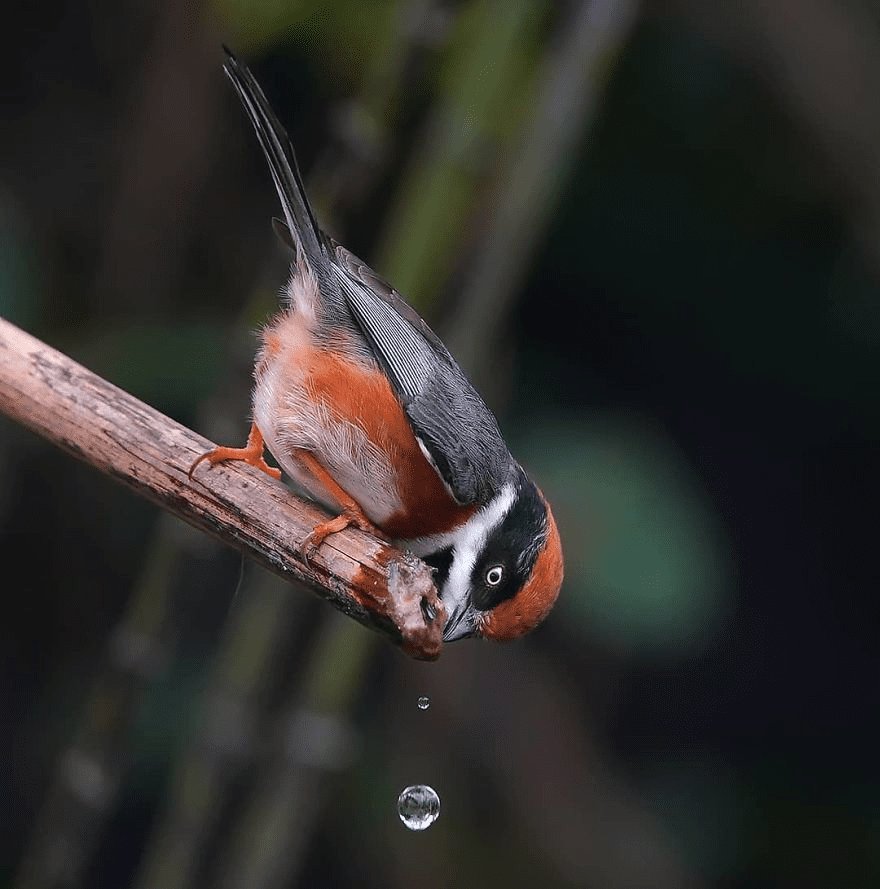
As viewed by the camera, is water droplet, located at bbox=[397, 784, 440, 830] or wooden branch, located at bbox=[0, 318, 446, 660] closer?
wooden branch, located at bbox=[0, 318, 446, 660]

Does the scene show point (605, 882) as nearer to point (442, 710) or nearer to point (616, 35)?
point (442, 710)

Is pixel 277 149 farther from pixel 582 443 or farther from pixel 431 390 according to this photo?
pixel 582 443

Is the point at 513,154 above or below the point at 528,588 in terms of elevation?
above

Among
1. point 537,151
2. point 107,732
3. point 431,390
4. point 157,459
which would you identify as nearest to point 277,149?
point 431,390

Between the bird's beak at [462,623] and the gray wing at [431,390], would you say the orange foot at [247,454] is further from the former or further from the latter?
the bird's beak at [462,623]

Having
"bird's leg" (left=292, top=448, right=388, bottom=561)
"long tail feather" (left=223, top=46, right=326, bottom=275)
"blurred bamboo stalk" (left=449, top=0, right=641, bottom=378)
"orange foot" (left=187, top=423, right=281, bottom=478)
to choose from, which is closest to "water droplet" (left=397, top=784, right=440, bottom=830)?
"bird's leg" (left=292, top=448, right=388, bottom=561)

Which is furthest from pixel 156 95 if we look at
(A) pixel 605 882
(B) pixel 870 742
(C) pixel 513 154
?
(B) pixel 870 742

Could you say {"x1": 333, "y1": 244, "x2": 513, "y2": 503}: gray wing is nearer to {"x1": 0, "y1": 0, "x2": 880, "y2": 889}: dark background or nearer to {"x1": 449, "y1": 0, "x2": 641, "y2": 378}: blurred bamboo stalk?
{"x1": 449, "y1": 0, "x2": 641, "y2": 378}: blurred bamboo stalk
